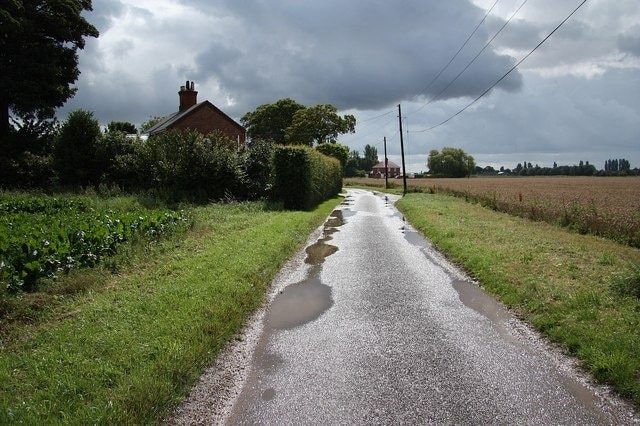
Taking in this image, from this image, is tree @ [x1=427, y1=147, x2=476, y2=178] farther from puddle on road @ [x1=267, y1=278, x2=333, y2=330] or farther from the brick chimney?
puddle on road @ [x1=267, y1=278, x2=333, y2=330]

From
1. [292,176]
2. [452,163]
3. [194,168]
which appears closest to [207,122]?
[194,168]

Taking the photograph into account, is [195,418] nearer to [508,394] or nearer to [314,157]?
[508,394]

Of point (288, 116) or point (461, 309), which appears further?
point (288, 116)

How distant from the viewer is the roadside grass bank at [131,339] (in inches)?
163

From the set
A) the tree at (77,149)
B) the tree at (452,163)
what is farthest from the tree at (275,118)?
the tree at (452,163)

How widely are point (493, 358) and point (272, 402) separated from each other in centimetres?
280

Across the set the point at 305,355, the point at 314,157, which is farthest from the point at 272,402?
the point at 314,157

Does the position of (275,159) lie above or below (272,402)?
above

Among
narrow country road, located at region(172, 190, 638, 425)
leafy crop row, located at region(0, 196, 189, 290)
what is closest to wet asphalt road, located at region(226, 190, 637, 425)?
narrow country road, located at region(172, 190, 638, 425)

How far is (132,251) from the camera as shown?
10016mm

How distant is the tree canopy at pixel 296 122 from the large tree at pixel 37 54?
120 ft

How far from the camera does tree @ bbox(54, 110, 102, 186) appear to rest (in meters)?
26.6

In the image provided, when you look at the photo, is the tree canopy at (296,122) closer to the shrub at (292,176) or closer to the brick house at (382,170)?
the shrub at (292,176)

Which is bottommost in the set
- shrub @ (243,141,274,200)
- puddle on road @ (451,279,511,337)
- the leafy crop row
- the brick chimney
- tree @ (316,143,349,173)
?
puddle on road @ (451,279,511,337)
